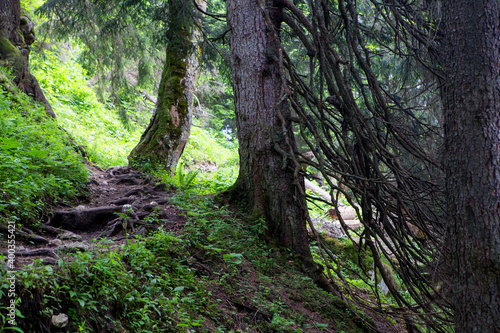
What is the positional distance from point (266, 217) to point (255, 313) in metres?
1.63

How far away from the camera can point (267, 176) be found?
4.69 m

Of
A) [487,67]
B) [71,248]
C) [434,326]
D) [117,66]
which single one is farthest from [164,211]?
[117,66]

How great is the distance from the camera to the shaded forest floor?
2178 mm

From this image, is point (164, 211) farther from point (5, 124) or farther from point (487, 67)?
point (487, 67)

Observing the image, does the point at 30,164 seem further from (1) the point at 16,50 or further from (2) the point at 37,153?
(1) the point at 16,50

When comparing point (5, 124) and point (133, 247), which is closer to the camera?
point (133, 247)

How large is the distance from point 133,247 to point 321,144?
2.80 m

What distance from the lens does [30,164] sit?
385cm

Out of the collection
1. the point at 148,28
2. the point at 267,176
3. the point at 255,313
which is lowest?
the point at 255,313

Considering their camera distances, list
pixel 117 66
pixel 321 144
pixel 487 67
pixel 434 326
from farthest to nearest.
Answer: pixel 117 66, pixel 321 144, pixel 434 326, pixel 487 67

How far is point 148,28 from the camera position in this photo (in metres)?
9.48

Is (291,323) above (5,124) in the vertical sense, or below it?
below

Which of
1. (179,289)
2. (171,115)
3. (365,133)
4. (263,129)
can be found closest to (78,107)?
(171,115)

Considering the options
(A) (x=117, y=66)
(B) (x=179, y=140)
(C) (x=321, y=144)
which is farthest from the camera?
(A) (x=117, y=66)
